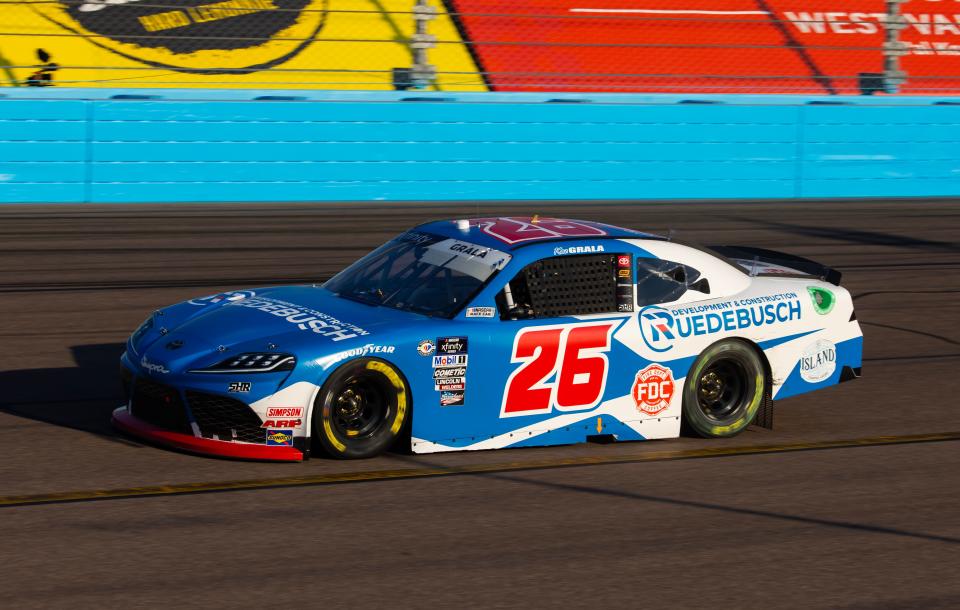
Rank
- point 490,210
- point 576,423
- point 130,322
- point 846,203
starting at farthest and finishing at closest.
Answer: point 846,203 < point 490,210 < point 130,322 < point 576,423

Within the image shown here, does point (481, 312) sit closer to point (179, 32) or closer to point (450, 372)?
point (450, 372)

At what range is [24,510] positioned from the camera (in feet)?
19.5

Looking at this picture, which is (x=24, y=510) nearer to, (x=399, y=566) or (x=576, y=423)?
(x=399, y=566)

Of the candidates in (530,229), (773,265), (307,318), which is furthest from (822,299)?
(307,318)

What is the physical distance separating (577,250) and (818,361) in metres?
1.82

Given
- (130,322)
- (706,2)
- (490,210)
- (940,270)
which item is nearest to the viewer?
(130,322)

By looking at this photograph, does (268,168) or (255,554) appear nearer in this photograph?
(255,554)

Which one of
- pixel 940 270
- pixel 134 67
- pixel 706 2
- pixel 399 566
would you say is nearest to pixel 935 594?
pixel 399 566

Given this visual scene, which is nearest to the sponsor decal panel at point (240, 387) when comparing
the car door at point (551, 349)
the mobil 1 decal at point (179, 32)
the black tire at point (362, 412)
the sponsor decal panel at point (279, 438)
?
the sponsor decal panel at point (279, 438)

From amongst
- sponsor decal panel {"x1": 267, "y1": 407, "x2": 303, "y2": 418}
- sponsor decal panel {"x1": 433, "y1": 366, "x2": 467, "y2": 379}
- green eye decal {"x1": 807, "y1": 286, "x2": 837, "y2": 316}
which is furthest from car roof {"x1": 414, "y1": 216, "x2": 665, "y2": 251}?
sponsor decal panel {"x1": 267, "y1": 407, "x2": 303, "y2": 418}

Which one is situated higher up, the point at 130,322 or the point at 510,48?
the point at 510,48

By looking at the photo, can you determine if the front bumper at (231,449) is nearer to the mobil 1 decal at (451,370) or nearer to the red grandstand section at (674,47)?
the mobil 1 decal at (451,370)

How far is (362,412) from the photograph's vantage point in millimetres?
6898

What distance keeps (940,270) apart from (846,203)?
5.42m
